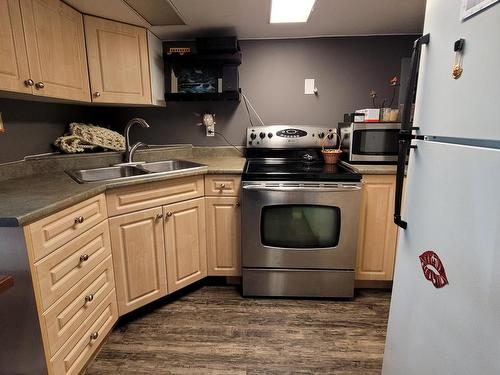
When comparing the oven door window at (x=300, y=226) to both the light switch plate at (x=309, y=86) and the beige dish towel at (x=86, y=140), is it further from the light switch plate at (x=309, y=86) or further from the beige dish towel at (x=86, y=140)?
the beige dish towel at (x=86, y=140)

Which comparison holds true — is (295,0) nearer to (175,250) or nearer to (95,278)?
(175,250)

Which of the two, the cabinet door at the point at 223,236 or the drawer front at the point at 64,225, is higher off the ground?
the drawer front at the point at 64,225

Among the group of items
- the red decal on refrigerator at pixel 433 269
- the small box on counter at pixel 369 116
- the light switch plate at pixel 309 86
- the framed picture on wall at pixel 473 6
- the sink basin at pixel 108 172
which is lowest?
the red decal on refrigerator at pixel 433 269

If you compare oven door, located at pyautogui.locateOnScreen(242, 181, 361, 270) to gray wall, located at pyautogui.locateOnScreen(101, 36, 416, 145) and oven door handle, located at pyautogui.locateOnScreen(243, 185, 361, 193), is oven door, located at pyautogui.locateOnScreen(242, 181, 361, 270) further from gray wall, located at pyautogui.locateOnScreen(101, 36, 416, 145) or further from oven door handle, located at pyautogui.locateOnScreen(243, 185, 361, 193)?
gray wall, located at pyautogui.locateOnScreen(101, 36, 416, 145)

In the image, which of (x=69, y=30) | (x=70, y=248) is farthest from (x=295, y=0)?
(x=70, y=248)

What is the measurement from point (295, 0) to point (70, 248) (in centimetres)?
182

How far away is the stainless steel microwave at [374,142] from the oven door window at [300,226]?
0.46 metres

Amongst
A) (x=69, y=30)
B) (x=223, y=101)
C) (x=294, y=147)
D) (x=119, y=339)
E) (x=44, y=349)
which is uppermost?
(x=69, y=30)

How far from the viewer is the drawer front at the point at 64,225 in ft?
3.51

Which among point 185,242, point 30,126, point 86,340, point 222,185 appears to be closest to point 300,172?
point 222,185

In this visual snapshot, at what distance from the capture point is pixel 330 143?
2.41 metres

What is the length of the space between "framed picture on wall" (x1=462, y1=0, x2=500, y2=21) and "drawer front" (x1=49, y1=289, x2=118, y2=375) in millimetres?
1786

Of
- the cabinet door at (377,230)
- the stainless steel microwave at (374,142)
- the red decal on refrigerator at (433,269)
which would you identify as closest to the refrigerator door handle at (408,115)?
the red decal on refrigerator at (433,269)

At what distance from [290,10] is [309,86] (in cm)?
72
